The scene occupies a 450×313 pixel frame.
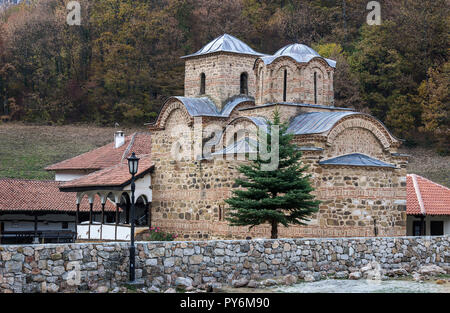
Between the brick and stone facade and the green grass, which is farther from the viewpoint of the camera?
the green grass

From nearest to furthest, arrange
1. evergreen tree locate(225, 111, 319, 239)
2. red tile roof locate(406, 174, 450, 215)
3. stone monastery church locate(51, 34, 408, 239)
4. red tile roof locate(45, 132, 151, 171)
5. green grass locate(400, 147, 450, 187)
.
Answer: evergreen tree locate(225, 111, 319, 239) < stone monastery church locate(51, 34, 408, 239) < red tile roof locate(406, 174, 450, 215) < red tile roof locate(45, 132, 151, 171) < green grass locate(400, 147, 450, 187)

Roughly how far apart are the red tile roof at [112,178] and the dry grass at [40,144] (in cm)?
1238

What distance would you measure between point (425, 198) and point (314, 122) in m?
5.60

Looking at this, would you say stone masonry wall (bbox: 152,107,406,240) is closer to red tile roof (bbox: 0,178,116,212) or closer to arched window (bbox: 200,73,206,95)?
arched window (bbox: 200,73,206,95)

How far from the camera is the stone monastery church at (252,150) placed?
19156 millimetres

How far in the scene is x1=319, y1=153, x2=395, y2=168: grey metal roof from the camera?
19094mm

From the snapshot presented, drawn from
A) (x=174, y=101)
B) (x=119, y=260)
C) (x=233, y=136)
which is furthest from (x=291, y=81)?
(x=119, y=260)

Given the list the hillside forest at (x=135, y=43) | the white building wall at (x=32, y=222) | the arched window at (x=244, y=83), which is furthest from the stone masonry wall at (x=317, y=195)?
the hillside forest at (x=135, y=43)

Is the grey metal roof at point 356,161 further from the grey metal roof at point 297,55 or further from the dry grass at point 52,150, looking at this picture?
the dry grass at point 52,150

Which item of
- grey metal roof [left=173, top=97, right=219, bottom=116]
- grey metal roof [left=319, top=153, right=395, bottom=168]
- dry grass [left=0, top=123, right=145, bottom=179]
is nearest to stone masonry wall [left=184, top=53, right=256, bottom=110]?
grey metal roof [left=173, top=97, right=219, bottom=116]

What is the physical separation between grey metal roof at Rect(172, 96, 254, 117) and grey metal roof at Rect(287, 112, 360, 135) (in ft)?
→ 9.67

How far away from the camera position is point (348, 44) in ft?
149
